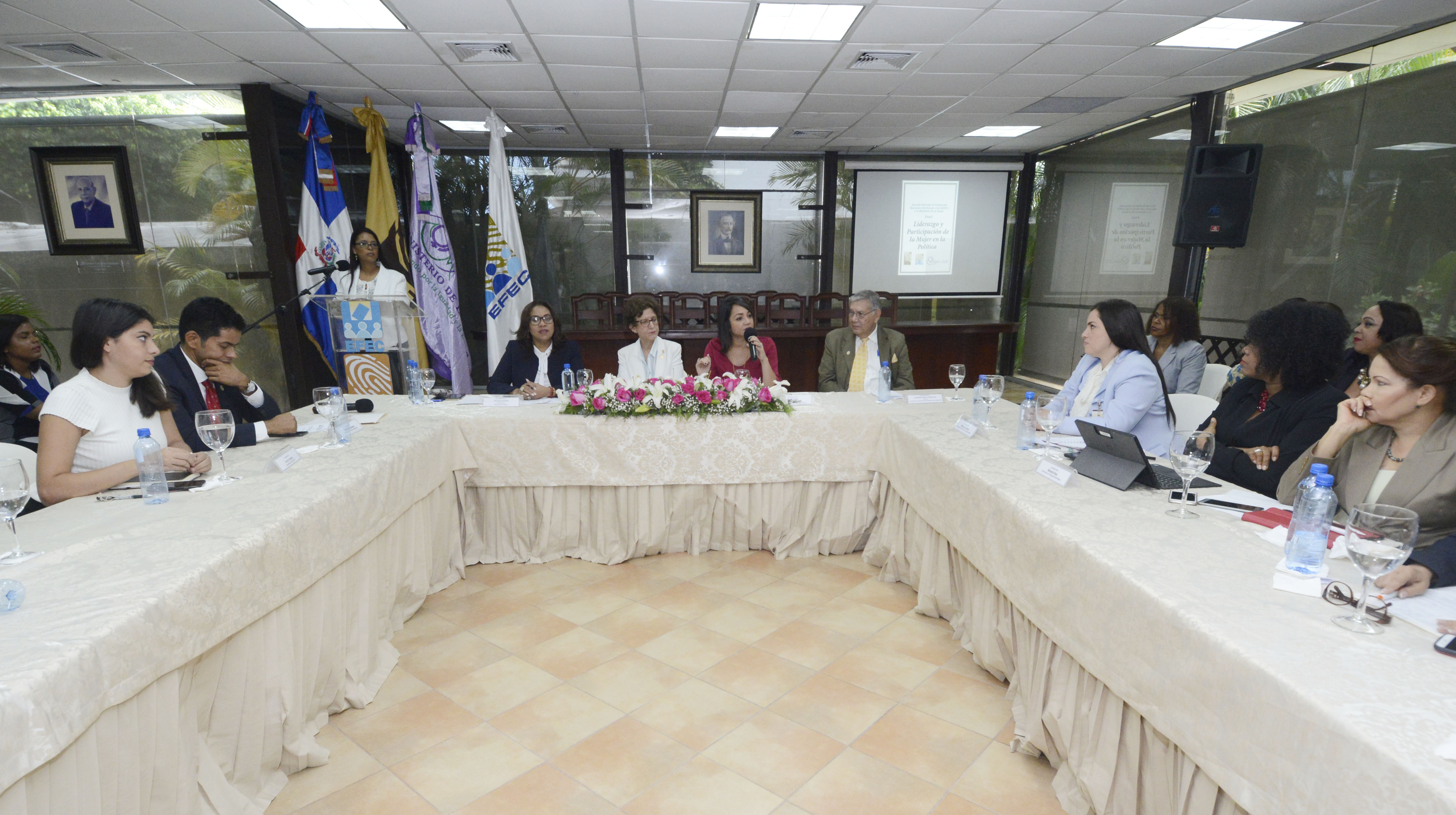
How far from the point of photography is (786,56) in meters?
4.05

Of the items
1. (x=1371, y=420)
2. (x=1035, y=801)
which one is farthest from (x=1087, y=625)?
(x=1371, y=420)

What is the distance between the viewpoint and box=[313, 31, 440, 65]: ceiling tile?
11.9ft

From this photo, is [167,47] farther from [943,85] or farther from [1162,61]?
[1162,61]

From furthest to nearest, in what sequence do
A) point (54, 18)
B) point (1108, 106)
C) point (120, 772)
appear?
point (1108, 106)
point (54, 18)
point (120, 772)

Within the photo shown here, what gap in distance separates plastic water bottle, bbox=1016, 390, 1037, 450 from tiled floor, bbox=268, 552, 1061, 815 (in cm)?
83

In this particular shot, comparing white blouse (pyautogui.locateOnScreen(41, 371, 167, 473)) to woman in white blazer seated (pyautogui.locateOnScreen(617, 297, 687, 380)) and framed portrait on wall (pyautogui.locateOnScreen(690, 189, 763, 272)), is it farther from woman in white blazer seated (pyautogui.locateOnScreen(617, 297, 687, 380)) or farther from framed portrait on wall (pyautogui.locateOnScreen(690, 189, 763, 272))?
framed portrait on wall (pyautogui.locateOnScreen(690, 189, 763, 272))

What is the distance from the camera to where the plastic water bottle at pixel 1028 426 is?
2.31 m

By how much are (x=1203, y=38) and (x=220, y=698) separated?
5.61 m

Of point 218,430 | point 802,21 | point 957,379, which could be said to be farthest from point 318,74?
point 957,379

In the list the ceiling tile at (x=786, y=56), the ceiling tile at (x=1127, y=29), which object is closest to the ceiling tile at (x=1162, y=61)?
the ceiling tile at (x=1127, y=29)

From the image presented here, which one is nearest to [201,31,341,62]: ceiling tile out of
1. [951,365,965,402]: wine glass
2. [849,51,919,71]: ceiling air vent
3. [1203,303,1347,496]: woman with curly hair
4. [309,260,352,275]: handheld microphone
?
[309,260,352,275]: handheld microphone

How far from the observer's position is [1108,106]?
17.7ft

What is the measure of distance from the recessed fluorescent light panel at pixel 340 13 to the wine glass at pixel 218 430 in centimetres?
253

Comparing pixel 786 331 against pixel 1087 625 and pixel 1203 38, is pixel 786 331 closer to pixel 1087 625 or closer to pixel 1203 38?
pixel 1203 38
